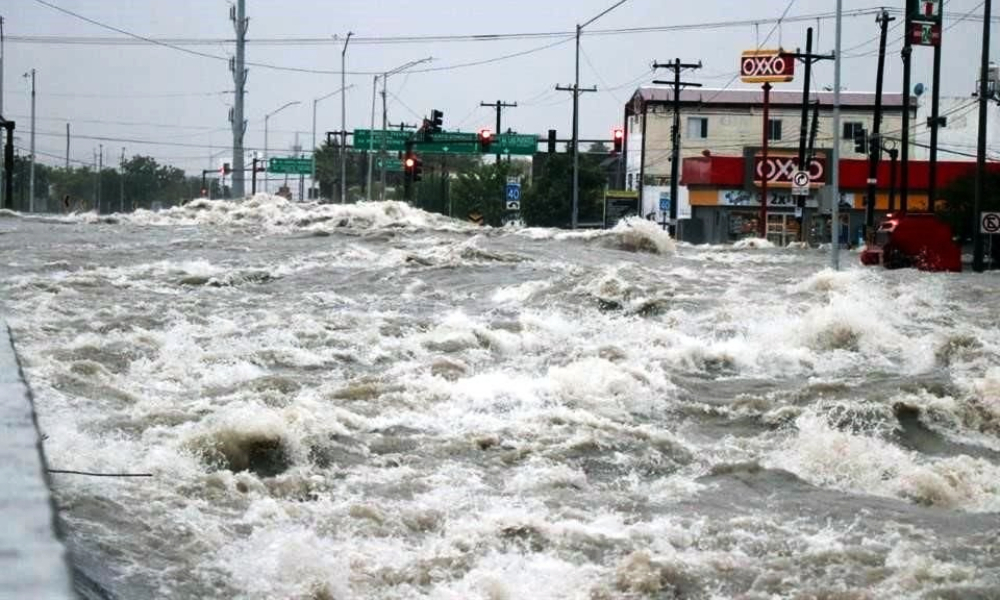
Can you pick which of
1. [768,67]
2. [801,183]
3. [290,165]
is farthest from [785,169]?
[290,165]

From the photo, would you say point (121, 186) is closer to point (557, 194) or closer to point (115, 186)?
point (115, 186)

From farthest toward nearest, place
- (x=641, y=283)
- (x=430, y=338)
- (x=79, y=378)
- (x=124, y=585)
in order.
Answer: (x=641, y=283) < (x=430, y=338) < (x=79, y=378) < (x=124, y=585)

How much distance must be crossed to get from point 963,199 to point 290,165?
6837 centimetres

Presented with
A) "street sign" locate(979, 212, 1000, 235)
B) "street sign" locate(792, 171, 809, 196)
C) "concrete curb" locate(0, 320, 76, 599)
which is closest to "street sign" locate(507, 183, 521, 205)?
"street sign" locate(792, 171, 809, 196)

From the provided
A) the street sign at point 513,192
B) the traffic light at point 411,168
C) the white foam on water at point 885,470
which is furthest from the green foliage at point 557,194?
the white foam on water at point 885,470

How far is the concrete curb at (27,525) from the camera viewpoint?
173 centimetres

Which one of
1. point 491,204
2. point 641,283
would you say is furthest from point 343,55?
point 641,283

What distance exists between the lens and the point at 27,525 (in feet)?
6.21

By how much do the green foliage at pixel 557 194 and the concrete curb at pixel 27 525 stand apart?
215 ft

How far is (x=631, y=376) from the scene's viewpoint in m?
13.6

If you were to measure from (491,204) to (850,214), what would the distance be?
70.1 ft

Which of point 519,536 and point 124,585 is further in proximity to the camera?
point 519,536

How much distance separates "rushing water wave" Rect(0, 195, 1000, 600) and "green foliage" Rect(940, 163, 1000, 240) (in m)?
23.8

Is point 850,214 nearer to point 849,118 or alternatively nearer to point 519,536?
point 849,118
